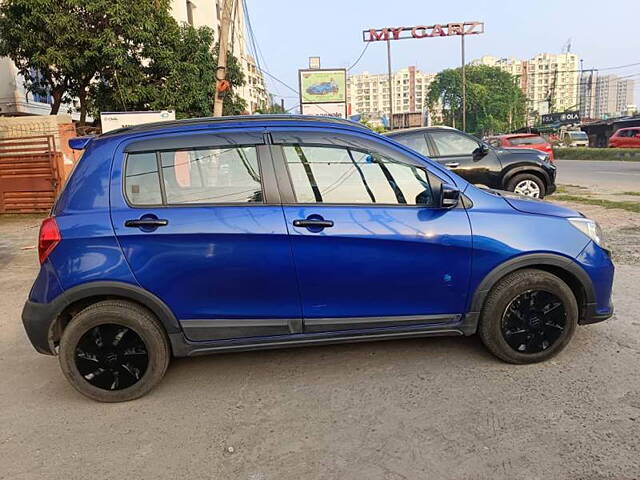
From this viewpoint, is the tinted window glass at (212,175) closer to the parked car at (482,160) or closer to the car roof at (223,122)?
the car roof at (223,122)

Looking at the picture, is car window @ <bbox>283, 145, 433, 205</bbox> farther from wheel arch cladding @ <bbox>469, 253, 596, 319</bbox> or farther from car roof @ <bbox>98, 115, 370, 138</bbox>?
wheel arch cladding @ <bbox>469, 253, 596, 319</bbox>

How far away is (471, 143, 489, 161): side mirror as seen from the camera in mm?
9133

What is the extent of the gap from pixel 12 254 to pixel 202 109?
8074 millimetres

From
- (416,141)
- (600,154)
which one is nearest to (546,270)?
(416,141)

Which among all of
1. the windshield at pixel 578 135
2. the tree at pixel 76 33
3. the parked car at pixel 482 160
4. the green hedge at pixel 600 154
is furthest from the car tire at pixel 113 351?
the windshield at pixel 578 135

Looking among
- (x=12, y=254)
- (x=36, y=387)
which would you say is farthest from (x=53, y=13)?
(x=36, y=387)

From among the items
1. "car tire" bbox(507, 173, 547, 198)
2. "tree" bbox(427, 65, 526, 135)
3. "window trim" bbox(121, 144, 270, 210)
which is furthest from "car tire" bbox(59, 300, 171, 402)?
"tree" bbox(427, 65, 526, 135)

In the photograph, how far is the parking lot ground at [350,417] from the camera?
2.54m

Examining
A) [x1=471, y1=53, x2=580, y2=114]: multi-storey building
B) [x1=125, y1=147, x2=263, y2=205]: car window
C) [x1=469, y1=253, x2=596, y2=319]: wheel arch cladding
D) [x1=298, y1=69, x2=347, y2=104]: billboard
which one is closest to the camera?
[x1=125, y1=147, x2=263, y2=205]: car window

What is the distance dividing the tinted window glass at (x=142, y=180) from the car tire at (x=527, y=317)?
92.1 inches

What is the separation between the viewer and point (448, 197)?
3219mm

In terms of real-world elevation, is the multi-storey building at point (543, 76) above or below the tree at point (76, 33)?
above

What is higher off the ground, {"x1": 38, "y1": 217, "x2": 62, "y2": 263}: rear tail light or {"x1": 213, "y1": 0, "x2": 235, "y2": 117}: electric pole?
{"x1": 213, "y1": 0, "x2": 235, "y2": 117}: electric pole

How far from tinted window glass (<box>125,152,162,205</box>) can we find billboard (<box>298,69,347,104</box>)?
22026 millimetres
